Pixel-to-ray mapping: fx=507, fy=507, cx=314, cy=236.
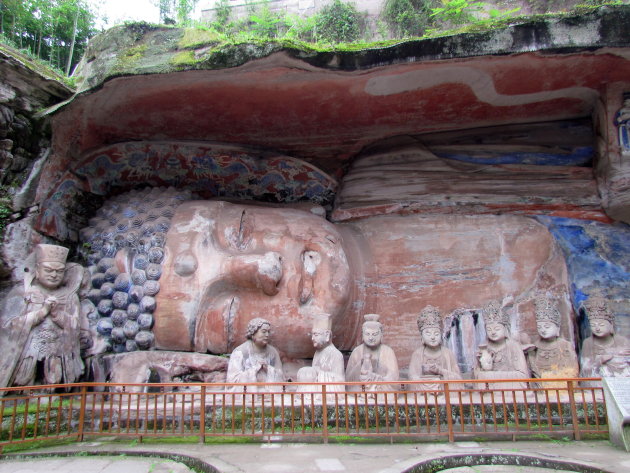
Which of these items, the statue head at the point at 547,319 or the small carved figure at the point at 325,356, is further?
the statue head at the point at 547,319

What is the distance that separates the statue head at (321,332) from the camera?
5242mm

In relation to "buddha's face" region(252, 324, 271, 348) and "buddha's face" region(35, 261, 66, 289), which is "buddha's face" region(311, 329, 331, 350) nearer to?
"buddha's face" region(252, 324, 271, 348)

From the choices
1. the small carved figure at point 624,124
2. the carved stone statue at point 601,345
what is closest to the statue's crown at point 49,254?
the carved stone statue at point 601,345

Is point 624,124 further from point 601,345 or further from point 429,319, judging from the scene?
point 429,319

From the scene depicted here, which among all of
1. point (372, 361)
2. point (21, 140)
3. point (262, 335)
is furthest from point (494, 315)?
point (21, 140)

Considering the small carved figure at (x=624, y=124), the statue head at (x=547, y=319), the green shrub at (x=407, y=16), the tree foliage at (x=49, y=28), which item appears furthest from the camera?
the green shrub at (x=407, y=16)

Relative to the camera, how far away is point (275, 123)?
6.27 m

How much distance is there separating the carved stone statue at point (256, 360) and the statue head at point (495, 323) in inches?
89.1

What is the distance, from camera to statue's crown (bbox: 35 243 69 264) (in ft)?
17.4

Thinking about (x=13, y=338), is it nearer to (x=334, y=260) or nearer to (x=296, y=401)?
(x=296, y=401)

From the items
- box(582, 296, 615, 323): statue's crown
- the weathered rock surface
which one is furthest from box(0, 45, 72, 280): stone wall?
box(582, 296, 615, 323): statue's crown

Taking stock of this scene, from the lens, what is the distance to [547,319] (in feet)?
17.9

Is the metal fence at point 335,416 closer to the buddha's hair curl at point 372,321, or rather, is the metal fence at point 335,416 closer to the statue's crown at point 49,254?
the buddha's hair curl at point 372,321

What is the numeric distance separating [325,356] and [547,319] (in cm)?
244
